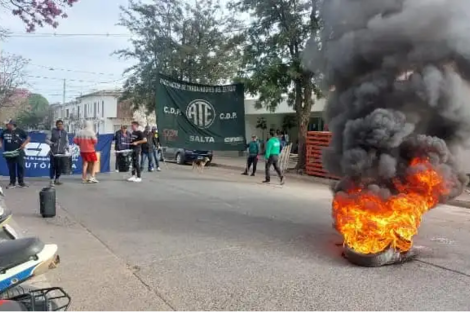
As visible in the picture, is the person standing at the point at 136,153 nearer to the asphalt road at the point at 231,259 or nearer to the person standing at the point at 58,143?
the person standing at the point at 58,143

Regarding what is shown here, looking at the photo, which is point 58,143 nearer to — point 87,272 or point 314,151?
point 87,272

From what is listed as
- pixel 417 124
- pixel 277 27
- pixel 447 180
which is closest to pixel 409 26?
pixel 417 124

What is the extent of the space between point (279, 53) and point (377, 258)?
11.7 metres

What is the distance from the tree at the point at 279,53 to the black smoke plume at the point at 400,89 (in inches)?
341

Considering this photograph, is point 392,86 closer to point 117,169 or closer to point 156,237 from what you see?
point 156,237

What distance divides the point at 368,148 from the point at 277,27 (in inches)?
434

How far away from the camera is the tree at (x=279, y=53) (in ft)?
48.5

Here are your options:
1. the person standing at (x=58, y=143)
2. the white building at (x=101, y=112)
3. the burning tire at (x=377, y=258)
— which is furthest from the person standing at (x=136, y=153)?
the white building at (x=101, y=112)

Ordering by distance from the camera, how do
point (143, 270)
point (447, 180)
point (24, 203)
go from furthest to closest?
point (24, 203)
point (447, 180)
point (143, 270)

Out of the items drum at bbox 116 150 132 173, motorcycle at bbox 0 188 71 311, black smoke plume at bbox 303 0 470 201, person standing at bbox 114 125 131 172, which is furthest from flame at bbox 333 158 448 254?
person standing at bbox 114 125 131 172

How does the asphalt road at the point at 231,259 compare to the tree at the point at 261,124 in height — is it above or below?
below

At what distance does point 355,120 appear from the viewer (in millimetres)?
5480

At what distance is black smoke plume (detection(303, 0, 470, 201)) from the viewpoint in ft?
17.2

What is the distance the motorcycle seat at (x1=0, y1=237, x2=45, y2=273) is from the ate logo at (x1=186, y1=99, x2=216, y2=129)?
1112cm
